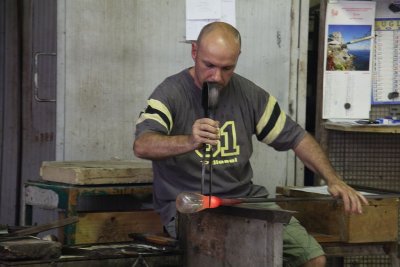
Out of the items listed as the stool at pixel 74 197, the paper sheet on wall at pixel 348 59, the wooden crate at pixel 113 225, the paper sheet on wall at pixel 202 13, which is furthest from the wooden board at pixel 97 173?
the paper sheet on wall at pixel 348 59

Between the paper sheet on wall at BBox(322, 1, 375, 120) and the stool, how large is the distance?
1.37m

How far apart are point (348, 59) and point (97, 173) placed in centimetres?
180

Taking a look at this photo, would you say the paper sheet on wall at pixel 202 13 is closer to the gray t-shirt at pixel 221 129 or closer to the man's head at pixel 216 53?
the gray t-shirt at pixel 221 129

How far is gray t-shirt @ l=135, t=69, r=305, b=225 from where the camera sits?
349cm

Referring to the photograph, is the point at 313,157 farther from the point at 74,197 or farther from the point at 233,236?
the point at 74,197

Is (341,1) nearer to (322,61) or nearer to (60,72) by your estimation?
(322,61)

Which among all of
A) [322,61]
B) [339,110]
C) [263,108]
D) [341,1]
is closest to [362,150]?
[339,110]

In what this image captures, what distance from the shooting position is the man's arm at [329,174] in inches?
131

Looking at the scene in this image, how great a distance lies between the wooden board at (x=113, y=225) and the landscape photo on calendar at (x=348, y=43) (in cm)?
155

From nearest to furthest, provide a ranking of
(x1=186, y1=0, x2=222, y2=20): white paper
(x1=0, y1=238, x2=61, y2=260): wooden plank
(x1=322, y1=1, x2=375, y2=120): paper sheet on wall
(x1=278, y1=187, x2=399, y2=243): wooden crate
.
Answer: (x1=0, y1=238, x2=61, y2=260): wooden plank
(x1=278, y1=187, x2=399, y2=243): wooden crate
(x1=186, y1=0, x2=222, y2=20): white paper
(x1=322, y1=1, x2=375, y2=120): paper sheet on wall

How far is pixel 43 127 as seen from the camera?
588 centimetres

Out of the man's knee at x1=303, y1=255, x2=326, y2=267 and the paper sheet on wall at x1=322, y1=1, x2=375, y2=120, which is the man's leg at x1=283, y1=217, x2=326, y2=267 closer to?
the man's knee at x1=303, y1=255, x2=326, y2=267

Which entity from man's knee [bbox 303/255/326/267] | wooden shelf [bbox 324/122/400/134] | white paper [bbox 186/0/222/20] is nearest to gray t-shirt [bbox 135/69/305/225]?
man's knee [bbox 303/255/326/267]

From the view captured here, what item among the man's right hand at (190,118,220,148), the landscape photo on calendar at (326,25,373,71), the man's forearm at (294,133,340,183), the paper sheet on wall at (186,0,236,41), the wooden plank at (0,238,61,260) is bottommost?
the wooden plank at (0,238,61,260)
